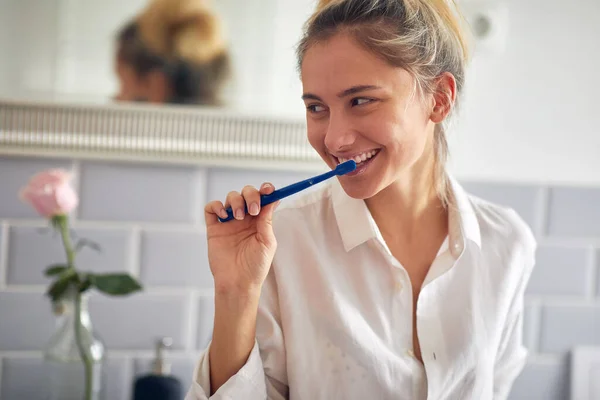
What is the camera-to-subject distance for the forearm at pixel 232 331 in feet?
2.47

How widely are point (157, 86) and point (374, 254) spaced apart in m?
0.43

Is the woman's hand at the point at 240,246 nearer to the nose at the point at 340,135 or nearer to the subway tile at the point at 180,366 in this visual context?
the nose at the point at 340,135

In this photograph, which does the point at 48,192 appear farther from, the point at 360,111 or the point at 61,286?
the point at 360,111

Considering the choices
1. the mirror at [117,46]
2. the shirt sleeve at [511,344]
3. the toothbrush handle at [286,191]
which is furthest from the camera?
the mirror at [117,46]

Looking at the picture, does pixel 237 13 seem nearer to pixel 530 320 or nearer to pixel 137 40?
pixel 137 40

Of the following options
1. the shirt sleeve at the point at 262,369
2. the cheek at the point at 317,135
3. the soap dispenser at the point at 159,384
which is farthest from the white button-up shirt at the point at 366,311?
the soap dispenser at the point at 159,384

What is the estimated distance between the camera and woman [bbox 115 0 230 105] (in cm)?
107

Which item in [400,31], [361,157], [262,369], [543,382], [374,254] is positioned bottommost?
[543,382]

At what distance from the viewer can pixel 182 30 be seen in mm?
1083

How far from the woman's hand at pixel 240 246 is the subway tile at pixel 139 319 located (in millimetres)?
392

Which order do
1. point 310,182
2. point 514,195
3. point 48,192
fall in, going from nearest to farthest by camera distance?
point 310,182, point 48,192, point 514,195

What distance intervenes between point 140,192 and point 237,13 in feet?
0.99

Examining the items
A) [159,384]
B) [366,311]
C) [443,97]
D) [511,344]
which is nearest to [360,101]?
[443,97]

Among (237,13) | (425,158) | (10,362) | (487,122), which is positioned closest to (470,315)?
(425,158)
